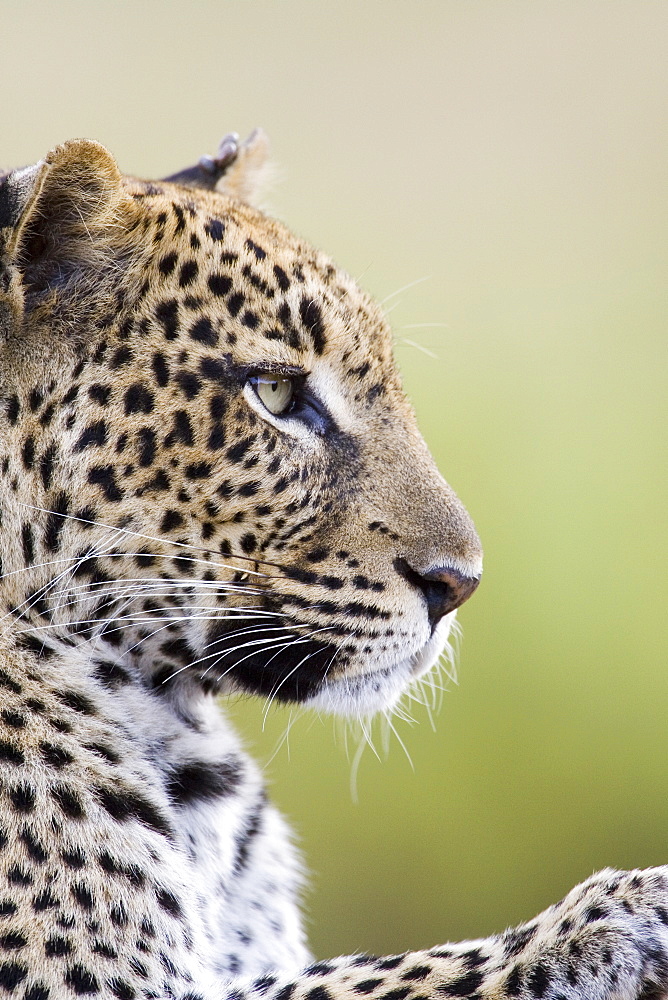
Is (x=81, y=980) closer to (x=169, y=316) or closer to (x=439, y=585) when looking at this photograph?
(x=439, y=585)

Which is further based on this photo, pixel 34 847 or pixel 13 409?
pixel 13 409

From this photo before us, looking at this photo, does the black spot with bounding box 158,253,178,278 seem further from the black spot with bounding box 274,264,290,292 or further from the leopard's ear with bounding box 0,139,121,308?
the black spot with bounding box 274,264,290,292

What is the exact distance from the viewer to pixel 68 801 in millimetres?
2900

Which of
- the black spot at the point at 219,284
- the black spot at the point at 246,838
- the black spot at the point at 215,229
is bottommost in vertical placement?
the black spot at the point at 246,838

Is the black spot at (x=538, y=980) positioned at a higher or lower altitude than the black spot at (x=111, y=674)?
lower

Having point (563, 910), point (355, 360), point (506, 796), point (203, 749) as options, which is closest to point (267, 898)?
point (203, 749)

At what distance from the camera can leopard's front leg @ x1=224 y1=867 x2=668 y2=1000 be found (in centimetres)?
273

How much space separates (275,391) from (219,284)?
1.08 ft

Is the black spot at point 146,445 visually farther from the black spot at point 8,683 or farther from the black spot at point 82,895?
the black spot at point 82,895

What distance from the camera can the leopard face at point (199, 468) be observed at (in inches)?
118

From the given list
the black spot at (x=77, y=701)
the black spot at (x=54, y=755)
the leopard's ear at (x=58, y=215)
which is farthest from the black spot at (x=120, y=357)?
the black spot at (x=54, y=755)

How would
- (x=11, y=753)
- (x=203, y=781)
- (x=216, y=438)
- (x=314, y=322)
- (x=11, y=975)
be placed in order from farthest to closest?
(x=203, y=781)
(x=314, y=322)
(x=216, y=438)
(x=11, y=753)
(x=11, y=975)

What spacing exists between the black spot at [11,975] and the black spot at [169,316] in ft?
5.19

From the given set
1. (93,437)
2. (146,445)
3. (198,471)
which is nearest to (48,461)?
(93,437)
